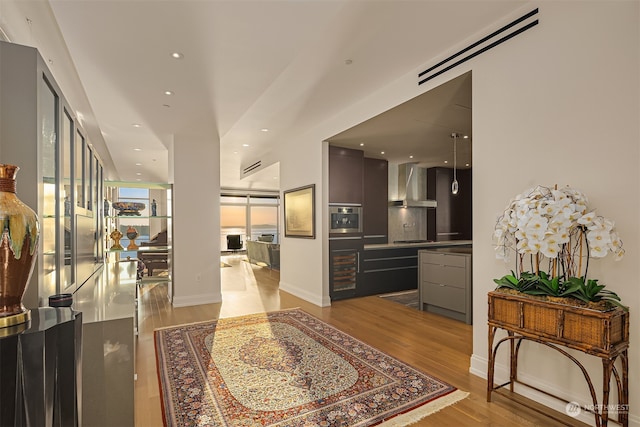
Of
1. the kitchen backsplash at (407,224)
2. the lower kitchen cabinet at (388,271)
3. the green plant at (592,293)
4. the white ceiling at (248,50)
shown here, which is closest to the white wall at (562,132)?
the green plant at (592,293)

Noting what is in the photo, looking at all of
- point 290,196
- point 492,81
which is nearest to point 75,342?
point 492,81

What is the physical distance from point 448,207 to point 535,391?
5.64 m

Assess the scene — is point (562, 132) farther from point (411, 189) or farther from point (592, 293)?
point (411, 189)

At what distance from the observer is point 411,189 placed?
719 cm

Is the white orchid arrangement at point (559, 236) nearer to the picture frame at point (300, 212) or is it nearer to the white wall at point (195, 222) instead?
the picture frame at point (300, 212)

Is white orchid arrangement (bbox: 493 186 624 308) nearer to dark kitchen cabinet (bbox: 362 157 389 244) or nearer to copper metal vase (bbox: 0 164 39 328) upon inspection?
copper metal vase (bbox: 0 164 39 328)

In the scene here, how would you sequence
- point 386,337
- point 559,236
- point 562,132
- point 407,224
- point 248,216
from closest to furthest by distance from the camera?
point 559,236, point 562,132, point 386,337, point 407,224, point 248,216

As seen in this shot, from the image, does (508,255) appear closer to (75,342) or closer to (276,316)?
(75,342)

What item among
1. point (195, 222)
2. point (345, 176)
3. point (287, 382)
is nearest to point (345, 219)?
point (345, 176)

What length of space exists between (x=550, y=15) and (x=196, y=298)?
5115 mm

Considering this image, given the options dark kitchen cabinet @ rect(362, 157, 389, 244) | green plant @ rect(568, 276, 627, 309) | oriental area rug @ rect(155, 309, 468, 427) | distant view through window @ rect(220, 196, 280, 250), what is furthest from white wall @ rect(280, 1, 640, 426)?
distant view through window @ rect(220, 196, 280, 250)

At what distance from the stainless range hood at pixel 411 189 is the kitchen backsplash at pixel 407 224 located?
11.2 inches

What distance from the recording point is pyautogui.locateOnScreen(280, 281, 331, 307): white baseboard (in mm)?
4904

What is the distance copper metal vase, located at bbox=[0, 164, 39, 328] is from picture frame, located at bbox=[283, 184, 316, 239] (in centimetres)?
402
